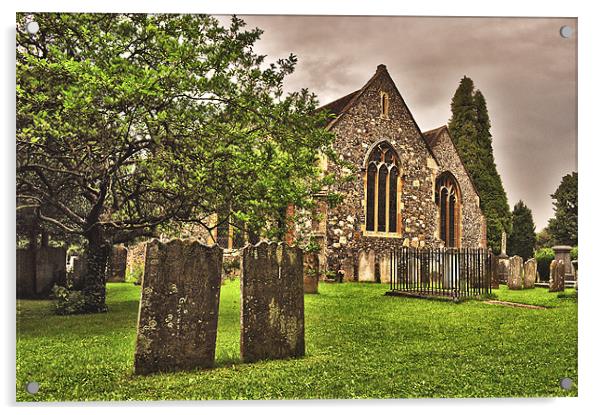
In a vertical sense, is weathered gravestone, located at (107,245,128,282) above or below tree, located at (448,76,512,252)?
below

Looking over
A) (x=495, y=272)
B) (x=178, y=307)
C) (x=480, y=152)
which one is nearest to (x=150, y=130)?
(x=178, y=307)

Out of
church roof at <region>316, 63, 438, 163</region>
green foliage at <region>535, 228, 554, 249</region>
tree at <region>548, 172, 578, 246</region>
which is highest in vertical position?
church roof at <region>316, 63, 438, 163</region>

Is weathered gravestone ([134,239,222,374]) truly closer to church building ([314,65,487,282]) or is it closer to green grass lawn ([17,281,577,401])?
green grass lawn ([17,281,577,401])

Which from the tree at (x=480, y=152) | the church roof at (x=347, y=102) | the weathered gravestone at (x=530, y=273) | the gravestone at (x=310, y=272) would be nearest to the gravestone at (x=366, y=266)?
the gravestone at (x=310, y=272)

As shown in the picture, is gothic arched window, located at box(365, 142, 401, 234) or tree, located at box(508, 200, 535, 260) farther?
gothic arched window, located at box(365, 142, 401, 234)

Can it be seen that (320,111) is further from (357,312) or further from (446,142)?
(357,312)

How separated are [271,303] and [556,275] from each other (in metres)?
2.64

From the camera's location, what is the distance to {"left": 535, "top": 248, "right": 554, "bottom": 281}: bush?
17.3 feet

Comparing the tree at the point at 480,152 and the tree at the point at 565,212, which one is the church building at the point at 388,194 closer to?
the tree at the point at 480,152

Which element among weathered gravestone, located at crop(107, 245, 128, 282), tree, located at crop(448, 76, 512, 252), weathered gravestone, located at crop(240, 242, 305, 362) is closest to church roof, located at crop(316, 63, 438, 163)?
tree, located at crop(448, 76, 512, 252)

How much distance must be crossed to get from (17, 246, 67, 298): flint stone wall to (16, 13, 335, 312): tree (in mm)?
225

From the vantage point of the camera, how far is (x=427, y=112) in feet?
17.2
